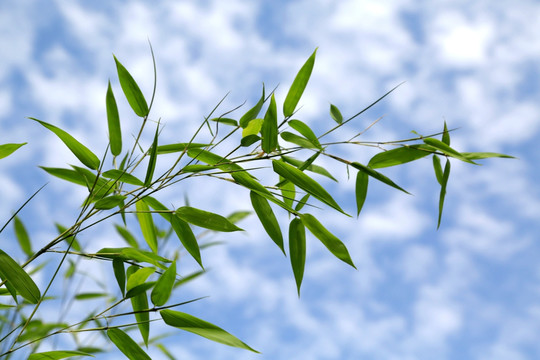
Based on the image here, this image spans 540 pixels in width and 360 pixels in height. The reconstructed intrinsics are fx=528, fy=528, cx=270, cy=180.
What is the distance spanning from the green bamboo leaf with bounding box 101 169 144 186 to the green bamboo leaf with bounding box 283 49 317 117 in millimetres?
326

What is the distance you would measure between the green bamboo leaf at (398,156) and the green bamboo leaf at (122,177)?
1.53 ft

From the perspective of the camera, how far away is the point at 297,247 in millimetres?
1061

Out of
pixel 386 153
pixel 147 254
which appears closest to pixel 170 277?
pixel 147 254

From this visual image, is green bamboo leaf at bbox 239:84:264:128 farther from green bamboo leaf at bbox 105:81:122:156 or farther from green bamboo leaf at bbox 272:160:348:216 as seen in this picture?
green bamboo leaf at bbox 105:81:122:156

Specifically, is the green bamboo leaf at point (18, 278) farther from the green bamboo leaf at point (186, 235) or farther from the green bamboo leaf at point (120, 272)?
the green bamboo leaf at point (186, 235)

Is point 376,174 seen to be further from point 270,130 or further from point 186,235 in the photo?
point 186,235

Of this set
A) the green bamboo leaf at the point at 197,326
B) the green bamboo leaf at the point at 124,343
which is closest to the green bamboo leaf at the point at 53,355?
the green bamboo leaf at the point at 124,343

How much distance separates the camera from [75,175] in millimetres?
1093

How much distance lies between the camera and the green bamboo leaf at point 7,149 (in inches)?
39.1

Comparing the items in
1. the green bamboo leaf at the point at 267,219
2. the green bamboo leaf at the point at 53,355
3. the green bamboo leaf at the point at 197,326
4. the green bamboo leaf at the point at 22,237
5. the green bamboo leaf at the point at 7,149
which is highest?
the green bamboo leaf at the point at 267,219

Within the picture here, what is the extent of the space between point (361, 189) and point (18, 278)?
2.26 feet

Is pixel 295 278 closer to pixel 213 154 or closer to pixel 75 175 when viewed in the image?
pixel 213 154

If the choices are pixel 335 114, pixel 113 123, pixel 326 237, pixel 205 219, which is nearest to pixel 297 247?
pixel 326 237

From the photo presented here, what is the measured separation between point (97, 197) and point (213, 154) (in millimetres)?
239
